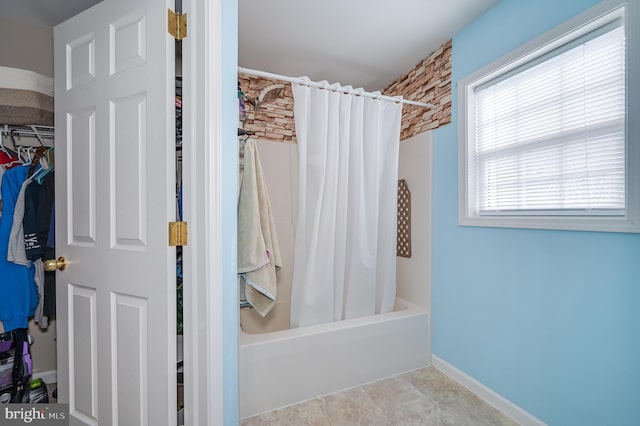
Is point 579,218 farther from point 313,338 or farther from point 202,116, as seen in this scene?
point 202,116

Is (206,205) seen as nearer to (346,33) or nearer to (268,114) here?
(346,33)

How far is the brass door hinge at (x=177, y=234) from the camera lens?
965 millimetres

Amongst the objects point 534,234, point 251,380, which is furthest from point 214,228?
point 534,234

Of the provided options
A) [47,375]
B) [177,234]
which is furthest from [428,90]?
[47,375]

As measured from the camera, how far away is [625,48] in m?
1.10

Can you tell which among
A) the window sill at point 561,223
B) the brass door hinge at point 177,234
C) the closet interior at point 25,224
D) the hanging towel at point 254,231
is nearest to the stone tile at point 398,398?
the hanging towel at point 254,231

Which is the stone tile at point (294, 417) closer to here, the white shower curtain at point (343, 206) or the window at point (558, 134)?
the white shower curtain at point (343, 206)

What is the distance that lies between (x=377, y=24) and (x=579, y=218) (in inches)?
62.7

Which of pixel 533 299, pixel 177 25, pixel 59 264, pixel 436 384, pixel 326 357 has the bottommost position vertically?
pixel 436 384

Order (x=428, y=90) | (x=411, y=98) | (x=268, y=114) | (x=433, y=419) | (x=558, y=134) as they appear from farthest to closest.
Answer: (x=268, y=114), (x=411, y=98), (x=428, y=90), (x=433, y=419), (x=558, y=134)

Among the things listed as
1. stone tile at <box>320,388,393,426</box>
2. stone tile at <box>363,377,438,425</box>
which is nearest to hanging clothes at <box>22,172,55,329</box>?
stone tile at <box>320,388,393,426</box>

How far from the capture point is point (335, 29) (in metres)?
1.81

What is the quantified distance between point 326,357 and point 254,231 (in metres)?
0.91

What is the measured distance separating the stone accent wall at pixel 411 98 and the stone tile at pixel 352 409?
1.82m
